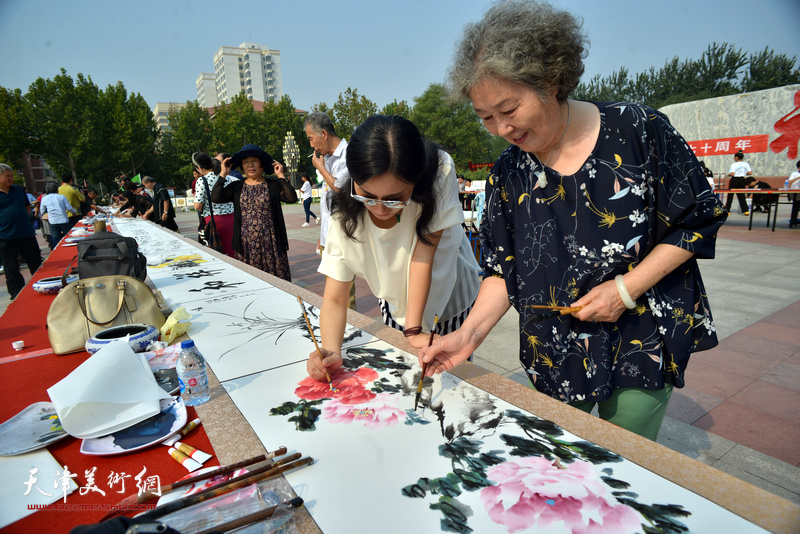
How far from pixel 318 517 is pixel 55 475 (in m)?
0.58

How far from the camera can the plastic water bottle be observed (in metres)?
1.14

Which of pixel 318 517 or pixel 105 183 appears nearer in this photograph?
pixel 318 517

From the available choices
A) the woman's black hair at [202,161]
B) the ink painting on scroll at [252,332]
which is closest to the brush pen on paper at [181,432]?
the ink painting on scroll at [252,332]

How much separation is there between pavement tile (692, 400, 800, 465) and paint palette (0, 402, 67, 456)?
2548 millimetres

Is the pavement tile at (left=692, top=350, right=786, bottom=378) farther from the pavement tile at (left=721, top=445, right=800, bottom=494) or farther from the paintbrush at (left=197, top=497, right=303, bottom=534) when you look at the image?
the paintbrush at (left=197, top=497, right=303, bottom=534)

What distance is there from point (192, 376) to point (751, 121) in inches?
771

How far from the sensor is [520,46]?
3.13 feet

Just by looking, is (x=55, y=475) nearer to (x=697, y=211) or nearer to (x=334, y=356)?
(x=334, y=356)

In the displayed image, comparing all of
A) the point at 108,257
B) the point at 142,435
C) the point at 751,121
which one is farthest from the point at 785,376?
the point at 751,121

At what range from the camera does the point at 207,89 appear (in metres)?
89.4

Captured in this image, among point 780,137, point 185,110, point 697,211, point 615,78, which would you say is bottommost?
point 697,211

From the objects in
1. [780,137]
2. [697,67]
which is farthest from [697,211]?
[697,67]

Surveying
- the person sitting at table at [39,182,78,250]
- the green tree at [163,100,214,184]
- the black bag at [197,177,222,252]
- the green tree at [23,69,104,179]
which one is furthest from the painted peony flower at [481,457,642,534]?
the green tree at [163,100,214,184]

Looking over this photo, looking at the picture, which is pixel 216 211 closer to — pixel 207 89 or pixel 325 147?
pixel 325 147
